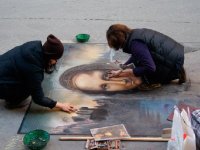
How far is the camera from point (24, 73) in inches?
126

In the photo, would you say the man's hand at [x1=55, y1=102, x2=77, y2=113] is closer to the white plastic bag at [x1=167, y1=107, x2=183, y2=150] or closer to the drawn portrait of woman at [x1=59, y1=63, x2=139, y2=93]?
the drawn portrait of woman at [x1=59, y1=63, x2=139, y2=93]

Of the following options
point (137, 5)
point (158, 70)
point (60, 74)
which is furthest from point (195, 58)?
point (137, 5)

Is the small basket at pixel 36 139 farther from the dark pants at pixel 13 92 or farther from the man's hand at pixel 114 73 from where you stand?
the man's hand at pixel 114 73

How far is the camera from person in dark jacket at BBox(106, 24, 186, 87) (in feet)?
11.5

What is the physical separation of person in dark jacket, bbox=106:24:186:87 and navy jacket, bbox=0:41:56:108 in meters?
0.75

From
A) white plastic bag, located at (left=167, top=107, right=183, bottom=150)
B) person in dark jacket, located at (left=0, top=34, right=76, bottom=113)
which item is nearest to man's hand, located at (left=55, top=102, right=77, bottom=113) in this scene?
person in dark jacket, located at (left=0, top=34, right=76, bottom=113)

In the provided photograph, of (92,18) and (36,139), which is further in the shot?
(92,18)

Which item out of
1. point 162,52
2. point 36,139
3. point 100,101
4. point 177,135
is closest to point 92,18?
point 162,52

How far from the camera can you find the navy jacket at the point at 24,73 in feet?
10.4

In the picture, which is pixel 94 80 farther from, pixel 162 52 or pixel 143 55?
pixel 162 52

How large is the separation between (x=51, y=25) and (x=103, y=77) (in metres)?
1.87

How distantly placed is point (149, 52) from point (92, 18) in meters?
2.39

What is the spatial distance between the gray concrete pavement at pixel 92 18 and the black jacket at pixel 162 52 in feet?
1.53

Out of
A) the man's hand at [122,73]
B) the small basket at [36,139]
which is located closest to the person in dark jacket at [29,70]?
the small basket at [36,139]
